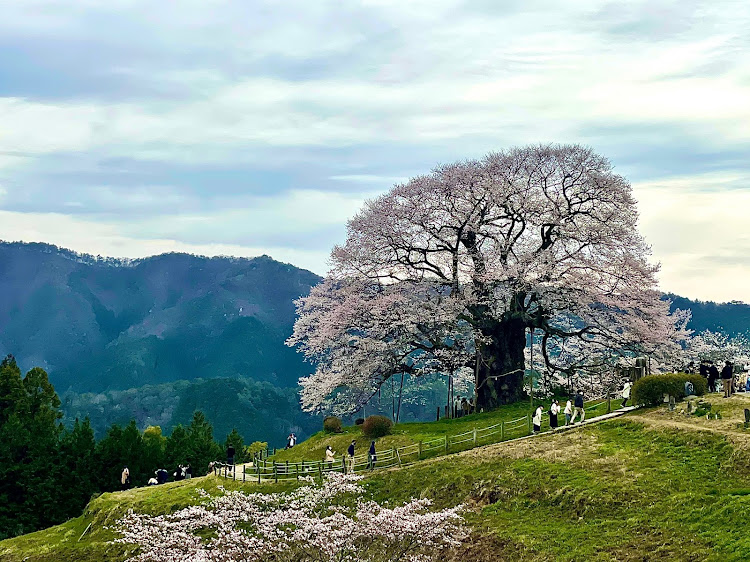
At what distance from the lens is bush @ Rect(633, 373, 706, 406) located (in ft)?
141

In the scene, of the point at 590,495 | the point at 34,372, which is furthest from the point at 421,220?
the point at 34,372

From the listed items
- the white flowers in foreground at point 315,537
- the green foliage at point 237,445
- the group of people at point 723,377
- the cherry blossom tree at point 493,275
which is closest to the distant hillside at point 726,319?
the green foliage at point 237,445

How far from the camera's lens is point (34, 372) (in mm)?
84812

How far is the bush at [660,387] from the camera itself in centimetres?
4312

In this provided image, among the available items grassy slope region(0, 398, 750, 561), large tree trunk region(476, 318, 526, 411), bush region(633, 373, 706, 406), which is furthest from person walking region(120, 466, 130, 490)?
bush region(633, 373, 706, 406)

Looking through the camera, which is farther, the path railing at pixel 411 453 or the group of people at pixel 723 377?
the path railing at pixel 411 453

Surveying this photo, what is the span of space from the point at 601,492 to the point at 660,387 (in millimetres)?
11830

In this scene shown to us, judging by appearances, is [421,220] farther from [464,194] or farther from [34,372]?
[34,372]

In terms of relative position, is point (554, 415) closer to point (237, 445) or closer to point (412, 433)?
point (412, 433)

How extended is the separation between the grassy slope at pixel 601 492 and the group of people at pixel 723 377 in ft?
5.72

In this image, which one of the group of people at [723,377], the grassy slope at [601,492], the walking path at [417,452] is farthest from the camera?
the walking path at [417,452]

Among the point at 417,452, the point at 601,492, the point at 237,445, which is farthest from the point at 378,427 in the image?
the point at 237,445

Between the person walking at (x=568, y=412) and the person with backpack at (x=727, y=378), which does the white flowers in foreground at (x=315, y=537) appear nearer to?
the person walking at (x=568, y=412)

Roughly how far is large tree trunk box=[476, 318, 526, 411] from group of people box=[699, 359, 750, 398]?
12773 mm
